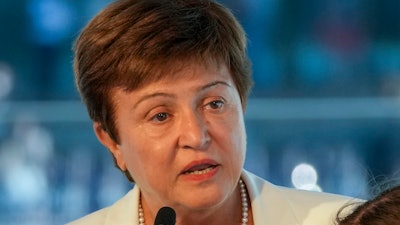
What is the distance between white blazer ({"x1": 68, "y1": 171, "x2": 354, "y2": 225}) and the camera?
1381 millimetres

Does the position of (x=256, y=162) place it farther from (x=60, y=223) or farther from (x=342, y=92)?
(x=60, y=223)

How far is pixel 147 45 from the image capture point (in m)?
1.28

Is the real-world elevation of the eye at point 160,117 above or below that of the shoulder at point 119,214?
above

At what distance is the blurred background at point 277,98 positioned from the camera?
229cm

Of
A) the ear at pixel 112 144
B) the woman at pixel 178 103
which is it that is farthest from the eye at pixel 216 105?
the ear at pixel 112 144

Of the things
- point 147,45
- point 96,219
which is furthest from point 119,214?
point 147,45

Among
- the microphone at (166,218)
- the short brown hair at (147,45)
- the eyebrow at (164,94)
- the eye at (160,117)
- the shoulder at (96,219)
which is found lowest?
the microphone at (166,218)

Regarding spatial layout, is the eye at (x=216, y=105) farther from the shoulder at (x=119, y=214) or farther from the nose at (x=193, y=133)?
the shoulder at (x=119, y=214)

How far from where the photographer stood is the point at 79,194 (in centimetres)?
231

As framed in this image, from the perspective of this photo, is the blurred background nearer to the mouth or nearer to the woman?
the woman

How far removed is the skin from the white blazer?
13 centimetres

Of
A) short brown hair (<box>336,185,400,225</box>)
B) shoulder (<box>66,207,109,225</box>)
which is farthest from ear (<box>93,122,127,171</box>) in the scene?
short brown hair (<box>336,185,400,225</box>)

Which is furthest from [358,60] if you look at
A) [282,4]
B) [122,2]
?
[122,2]

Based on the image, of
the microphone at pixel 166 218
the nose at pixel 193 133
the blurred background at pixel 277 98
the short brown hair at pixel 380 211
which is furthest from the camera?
the blurred background at pixel 277 98
